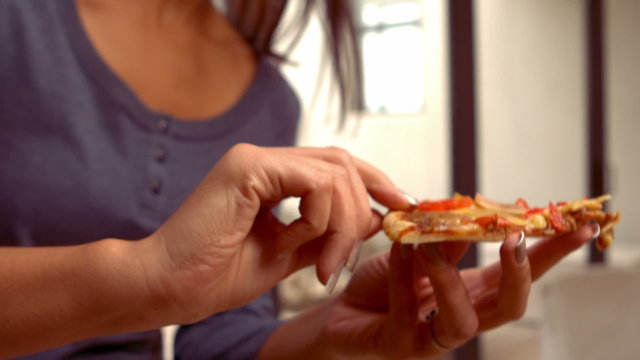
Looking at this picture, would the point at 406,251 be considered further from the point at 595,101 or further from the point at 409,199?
the point at 595,101

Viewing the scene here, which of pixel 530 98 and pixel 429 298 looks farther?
pixel 530 98

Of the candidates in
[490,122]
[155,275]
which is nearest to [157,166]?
[155,275]

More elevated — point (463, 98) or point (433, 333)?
point (463, 98)

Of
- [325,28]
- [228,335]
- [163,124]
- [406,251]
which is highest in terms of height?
[325,28]

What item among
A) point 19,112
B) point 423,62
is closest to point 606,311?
point 423,62

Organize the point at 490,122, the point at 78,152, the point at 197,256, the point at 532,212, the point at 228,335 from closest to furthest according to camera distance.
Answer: the point at 197,256
the point at 532,212
the point at 78,152
the point at 228,335
the point at 490,122

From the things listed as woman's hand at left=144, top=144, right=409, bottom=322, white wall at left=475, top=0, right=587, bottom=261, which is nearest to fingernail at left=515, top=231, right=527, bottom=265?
woman's hand at left=144, top=144, right=409, bottom=322

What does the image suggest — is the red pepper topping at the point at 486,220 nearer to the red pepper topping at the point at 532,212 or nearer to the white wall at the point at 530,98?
the red pepper topping at the point at 532,212

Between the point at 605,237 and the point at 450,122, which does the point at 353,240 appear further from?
the point at 450,122
